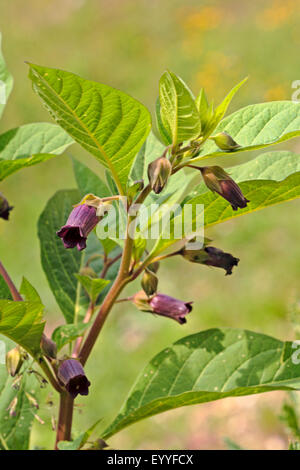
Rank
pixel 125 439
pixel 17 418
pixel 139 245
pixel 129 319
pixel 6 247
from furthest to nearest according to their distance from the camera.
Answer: pixel 6 247
pixel 129 319
pixel 125 439
pixel 17 418
pixel 139 245

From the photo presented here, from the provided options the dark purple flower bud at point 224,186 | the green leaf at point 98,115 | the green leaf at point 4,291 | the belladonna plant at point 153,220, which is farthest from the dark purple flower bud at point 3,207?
the dark purple flower bud at point 224,186

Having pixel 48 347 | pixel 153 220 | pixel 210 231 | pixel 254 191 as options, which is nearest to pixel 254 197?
pixel 254 191

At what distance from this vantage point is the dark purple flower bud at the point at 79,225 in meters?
0.80

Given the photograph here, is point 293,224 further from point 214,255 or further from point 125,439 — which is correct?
point 214,255

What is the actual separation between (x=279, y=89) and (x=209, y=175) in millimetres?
4551

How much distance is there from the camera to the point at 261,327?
329 cm

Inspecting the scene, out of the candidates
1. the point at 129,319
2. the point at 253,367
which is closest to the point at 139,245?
the point at 253,367

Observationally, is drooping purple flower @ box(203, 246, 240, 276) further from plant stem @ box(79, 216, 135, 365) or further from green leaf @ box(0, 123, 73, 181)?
green leaf @ box(0, 123, 73, 181)

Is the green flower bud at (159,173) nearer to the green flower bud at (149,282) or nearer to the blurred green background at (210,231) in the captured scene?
the green flower bud at (149,282)

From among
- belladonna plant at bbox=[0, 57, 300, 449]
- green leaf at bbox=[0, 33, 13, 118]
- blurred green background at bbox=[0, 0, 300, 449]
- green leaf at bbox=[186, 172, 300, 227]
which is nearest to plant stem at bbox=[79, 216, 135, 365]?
belladonna plant at bbox=[0, 57, 300, 449]

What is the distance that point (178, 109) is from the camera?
2.37 feet

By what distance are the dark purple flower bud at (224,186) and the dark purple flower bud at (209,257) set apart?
0.15m

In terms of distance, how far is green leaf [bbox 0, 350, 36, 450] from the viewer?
3.24 feet

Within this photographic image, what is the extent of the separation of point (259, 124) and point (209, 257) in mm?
214
